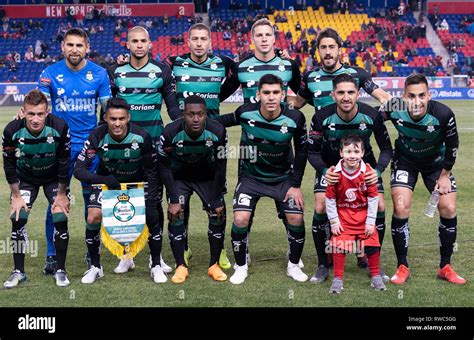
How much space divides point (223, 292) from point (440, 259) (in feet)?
8.24

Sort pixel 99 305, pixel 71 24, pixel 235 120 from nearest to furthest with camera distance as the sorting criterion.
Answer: pixel 99 305 → pixel 235 120 → pixel 71 24

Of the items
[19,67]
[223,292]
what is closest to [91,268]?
[223,292]

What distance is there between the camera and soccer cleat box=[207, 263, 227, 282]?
7602 millimetres

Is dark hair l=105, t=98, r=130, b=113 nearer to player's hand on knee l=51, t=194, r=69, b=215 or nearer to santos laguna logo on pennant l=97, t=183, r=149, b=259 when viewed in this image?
santos laguna logo on pennant l=97, t=183, r=149, b=259

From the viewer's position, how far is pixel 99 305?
671 cm

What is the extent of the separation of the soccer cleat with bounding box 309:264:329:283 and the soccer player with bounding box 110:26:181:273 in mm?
1674

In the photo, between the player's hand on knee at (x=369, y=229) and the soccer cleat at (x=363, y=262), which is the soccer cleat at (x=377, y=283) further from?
the soccer cleat at (x=363, y=262)

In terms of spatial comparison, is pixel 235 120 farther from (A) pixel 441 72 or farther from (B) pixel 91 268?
(A) pixel 441 72

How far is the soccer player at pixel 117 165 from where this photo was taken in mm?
7480

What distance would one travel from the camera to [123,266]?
8023 millimetres

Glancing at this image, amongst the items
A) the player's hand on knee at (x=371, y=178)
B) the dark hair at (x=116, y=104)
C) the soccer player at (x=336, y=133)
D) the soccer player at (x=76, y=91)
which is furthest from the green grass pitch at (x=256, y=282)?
the dark hair at (x=116, y=104)

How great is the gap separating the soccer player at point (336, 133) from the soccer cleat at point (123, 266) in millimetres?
2008

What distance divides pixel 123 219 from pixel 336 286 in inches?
86.2

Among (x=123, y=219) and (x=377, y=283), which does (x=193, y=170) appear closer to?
(x=123, y=219)
